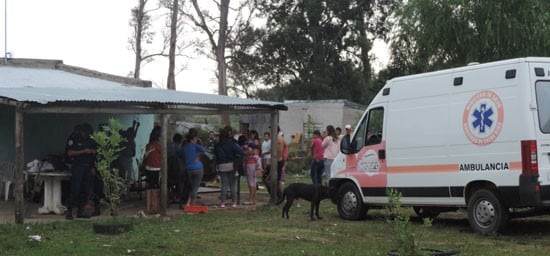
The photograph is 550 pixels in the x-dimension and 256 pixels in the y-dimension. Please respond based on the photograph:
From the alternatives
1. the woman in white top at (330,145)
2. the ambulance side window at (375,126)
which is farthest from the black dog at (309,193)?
the woman in white top at (330,145)

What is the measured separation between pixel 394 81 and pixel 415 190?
71.9 inches

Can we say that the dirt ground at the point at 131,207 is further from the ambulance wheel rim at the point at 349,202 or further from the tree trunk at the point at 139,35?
the tree trunk at the point at 139,35

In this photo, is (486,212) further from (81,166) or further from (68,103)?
(68,103)

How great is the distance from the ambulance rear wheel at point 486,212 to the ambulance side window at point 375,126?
7.09ft

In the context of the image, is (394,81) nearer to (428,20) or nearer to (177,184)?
(177,184)

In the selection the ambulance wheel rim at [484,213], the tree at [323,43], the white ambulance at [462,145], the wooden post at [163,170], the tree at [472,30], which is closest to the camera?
the white ambulance at [462,145]

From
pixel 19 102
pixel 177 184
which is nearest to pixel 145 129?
pixel 177 184

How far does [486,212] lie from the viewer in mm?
9500

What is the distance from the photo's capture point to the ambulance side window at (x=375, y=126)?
37.1 feet

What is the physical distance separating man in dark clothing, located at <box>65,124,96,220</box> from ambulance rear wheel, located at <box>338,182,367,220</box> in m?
4.53

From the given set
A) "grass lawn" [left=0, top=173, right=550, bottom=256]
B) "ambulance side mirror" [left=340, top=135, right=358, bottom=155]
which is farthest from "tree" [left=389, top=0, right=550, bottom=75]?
"ambulance side mirror" [left=340, top=135, right=358, bottom=155]

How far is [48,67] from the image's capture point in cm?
1948

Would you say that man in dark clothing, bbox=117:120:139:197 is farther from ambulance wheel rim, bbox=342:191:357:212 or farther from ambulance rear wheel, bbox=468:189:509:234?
ambulance rear wheel, bbox=468:189:509:234

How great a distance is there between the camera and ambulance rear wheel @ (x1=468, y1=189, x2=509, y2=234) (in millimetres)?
9297
